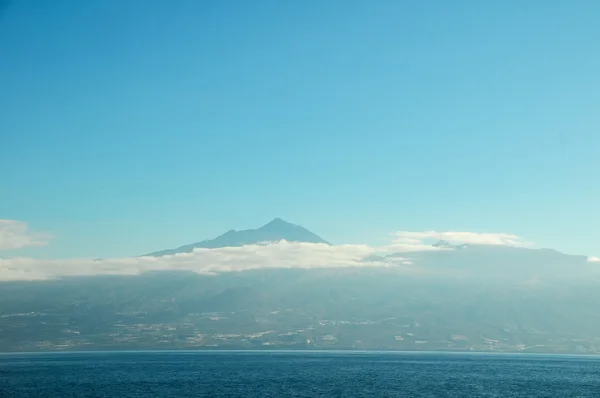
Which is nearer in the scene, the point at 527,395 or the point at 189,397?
the point at 189,397

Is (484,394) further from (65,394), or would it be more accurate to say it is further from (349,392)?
(65,394)

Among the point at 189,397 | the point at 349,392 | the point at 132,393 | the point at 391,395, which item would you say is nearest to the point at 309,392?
the point at 349,392

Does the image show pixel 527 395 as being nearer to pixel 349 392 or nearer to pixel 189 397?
pixel 349 392

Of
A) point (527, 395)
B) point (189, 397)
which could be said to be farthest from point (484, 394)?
point (189, 397)

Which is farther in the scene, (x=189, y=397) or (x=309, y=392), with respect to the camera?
(x=309, y=392)

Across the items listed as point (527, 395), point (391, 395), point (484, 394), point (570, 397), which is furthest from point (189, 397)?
point (570, 397)

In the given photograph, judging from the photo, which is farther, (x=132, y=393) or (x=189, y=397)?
(x=132, y=393)

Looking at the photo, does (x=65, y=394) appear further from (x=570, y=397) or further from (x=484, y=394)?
(x=570, y=397)
